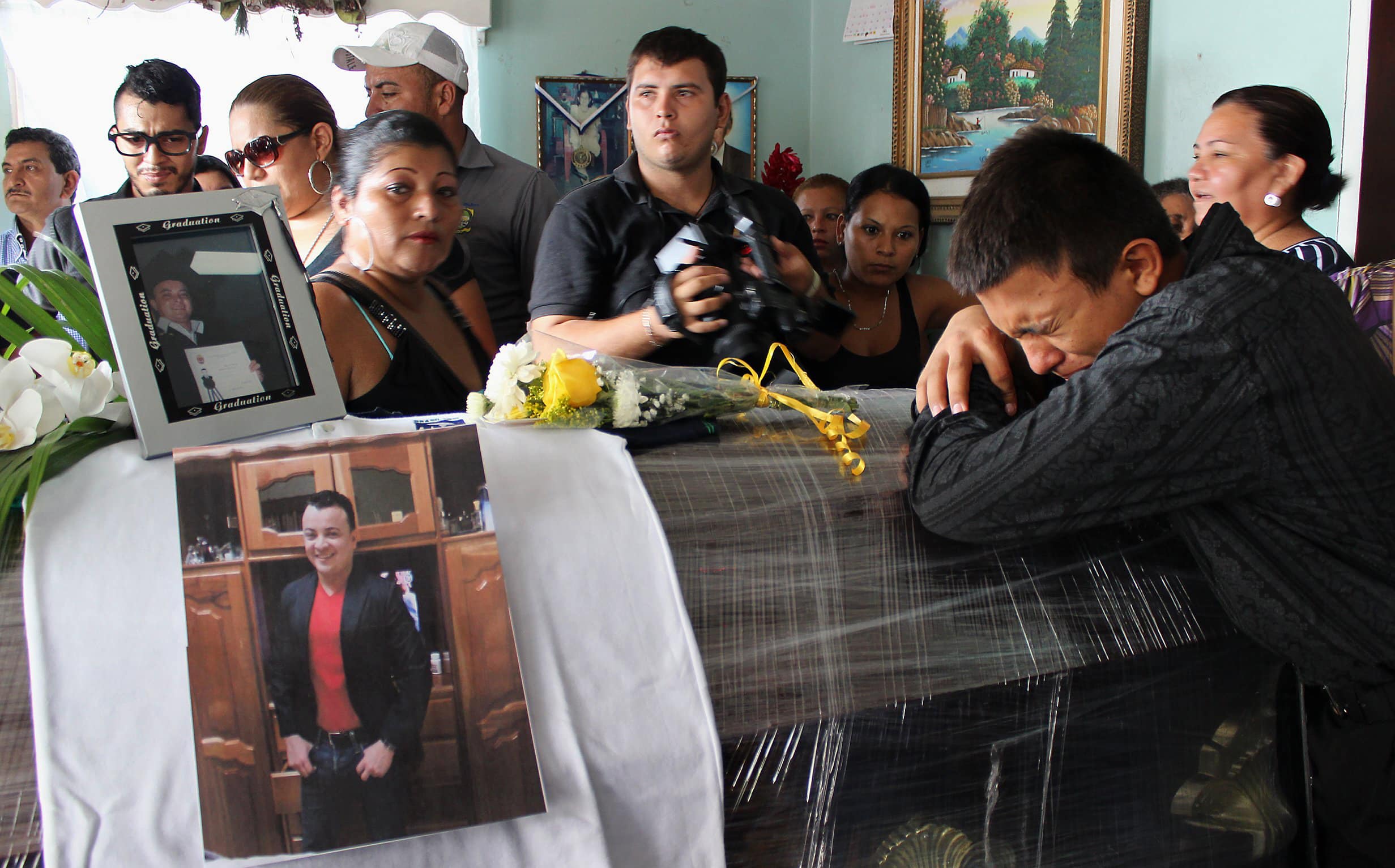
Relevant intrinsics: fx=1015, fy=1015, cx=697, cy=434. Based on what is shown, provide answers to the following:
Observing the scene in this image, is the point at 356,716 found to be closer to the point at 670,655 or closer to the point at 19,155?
the point at 670,655

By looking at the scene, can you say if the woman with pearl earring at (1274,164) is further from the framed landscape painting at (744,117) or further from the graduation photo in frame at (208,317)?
the framed landscape painting at (744,117)

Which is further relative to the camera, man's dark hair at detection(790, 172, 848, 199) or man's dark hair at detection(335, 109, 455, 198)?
man's dark hair at detection(790, 172, 848, 199)

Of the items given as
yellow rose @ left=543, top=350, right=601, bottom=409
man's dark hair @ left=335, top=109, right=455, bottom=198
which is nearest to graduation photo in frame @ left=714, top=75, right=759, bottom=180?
man's dark hair @ left=335, top=109, right=455, bottom=198

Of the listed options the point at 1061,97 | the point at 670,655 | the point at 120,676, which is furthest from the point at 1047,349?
the point at 1061,97

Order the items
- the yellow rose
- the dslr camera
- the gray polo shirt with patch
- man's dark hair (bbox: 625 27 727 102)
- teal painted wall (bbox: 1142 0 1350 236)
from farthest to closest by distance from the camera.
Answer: the gray polo shirt with patch
teal painted wall (bbox: 1142 0 1350 236)
man's dark hair (bbox: 625 27 727 102)
the dslr camera
the yellow rose

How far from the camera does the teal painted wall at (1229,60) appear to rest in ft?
8.36

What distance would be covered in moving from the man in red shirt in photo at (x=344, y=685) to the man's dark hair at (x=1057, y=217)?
0.77 m

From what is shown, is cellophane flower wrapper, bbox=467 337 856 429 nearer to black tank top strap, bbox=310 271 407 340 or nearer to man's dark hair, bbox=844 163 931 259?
black tank top strap, bbox=310 271 407 340

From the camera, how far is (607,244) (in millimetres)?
2006

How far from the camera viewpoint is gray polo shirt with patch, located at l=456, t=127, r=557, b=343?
266 centimetres

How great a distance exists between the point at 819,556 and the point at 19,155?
3902mm

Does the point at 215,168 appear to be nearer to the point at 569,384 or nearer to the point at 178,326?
the point at 178,326

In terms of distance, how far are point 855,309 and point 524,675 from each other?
1894 mm

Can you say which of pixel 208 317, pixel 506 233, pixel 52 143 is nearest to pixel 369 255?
pixel 208 317
